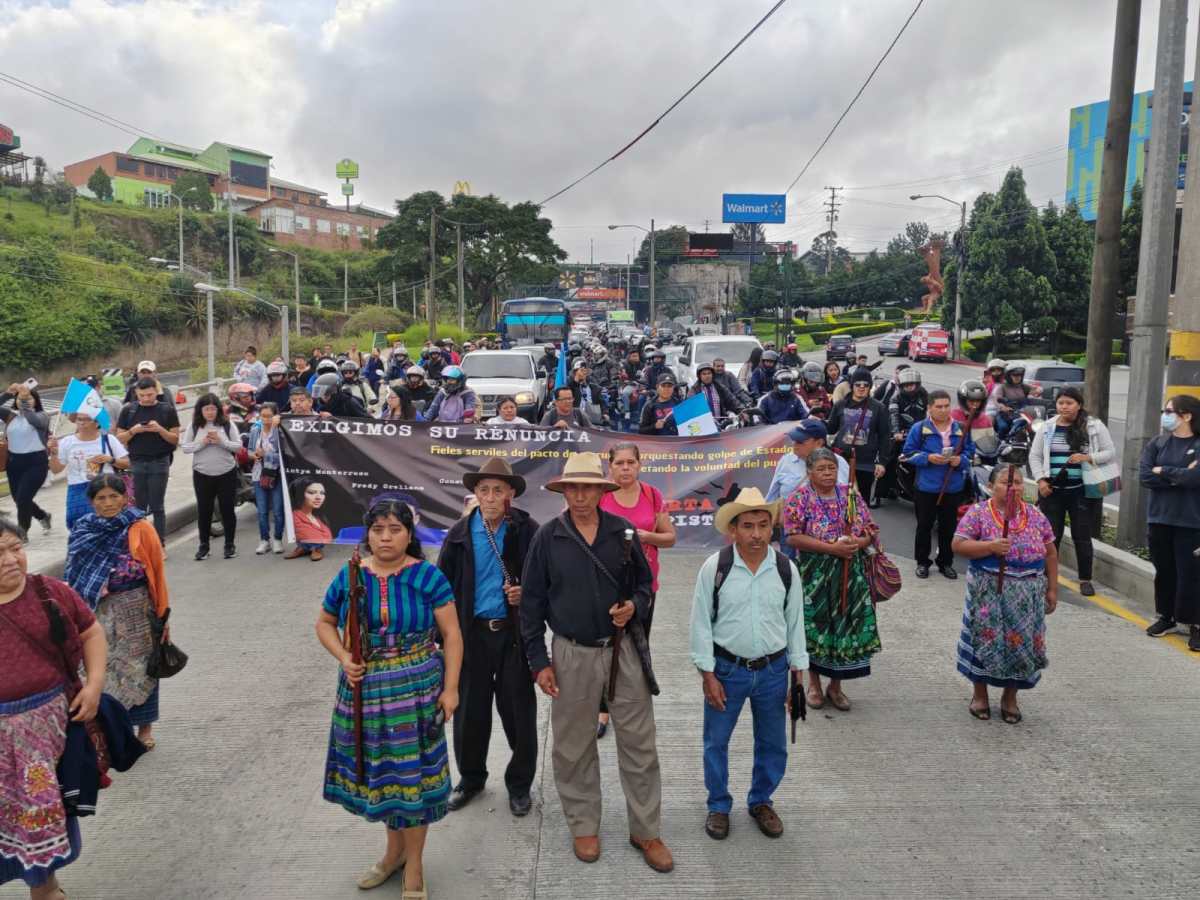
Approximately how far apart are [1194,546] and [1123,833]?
3307 millimetres

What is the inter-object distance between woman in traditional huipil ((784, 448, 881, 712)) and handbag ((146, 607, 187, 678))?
339cm

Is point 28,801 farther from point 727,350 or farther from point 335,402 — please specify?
point 727,350

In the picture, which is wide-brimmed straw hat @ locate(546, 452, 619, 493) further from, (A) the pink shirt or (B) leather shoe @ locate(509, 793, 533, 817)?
(B) leather shoe @ locate(509, 793, 533, 817)

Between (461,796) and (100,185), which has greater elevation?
(100,185)

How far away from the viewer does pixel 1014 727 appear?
5.58 m

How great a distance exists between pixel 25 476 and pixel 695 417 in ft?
22.8

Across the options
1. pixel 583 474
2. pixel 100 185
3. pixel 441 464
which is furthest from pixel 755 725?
pixel 100 185

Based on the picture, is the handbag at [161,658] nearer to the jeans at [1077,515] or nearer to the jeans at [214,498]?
the jeans at [214,498]

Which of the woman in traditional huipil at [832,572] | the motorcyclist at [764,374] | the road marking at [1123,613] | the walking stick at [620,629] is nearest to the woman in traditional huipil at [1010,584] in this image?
the woman in traditional huipil at [832,572]

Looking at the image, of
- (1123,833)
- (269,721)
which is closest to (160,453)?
(269,721)

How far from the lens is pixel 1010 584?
5508mm

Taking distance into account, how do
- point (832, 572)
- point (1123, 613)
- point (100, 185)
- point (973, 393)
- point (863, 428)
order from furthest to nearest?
point (100, 185) → point (863, 428) → point (973, 393) → point (1123, 613) → point (832, 572)

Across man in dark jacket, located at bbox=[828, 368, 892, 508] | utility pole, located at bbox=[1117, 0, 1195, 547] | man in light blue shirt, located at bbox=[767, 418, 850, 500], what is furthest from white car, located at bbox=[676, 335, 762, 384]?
man in light blue shirt, located at bbox=[767, 418, 850, 500]

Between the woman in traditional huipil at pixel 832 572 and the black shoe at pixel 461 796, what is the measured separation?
2.09 metres
